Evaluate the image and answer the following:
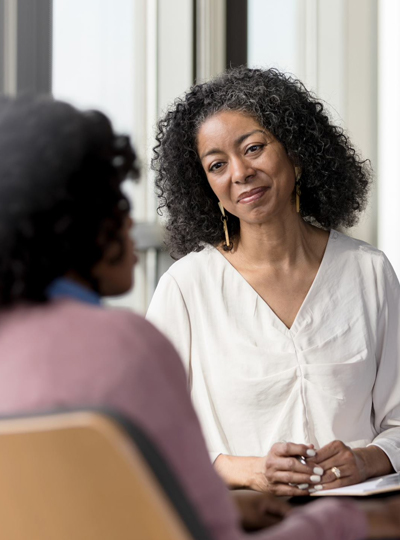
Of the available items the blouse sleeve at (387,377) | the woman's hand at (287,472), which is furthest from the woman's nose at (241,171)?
the woman's hand at (287,472)

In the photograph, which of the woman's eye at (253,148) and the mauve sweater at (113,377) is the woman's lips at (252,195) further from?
the mauve sweater at (113,377)

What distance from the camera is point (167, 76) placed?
368cm

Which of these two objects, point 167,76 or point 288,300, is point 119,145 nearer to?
Answer: point 288,300

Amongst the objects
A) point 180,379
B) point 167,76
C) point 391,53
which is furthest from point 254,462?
point 391,53

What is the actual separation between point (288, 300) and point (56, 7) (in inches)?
57.5

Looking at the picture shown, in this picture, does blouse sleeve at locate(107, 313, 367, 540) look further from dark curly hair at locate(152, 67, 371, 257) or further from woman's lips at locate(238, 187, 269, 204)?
dark curly hair at locate(152, 67, 371, 257)

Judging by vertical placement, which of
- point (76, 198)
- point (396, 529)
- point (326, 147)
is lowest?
point (396, 529)

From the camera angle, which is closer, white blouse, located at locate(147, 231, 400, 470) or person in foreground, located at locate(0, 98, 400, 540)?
person in foreground, located at locate(0, 98, 400, 540)

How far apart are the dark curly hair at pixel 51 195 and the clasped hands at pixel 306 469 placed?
0.95 meters

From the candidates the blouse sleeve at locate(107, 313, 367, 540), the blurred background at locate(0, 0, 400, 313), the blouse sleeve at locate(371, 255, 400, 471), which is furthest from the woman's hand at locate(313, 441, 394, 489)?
the blurred background at locate(0, 0, 400, 313)

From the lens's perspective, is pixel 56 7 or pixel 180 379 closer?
pixel 180 379

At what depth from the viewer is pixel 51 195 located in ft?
2.78

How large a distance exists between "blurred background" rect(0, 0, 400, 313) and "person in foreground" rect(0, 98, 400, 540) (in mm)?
2052

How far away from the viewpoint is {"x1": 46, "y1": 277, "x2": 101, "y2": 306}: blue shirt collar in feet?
2.90
